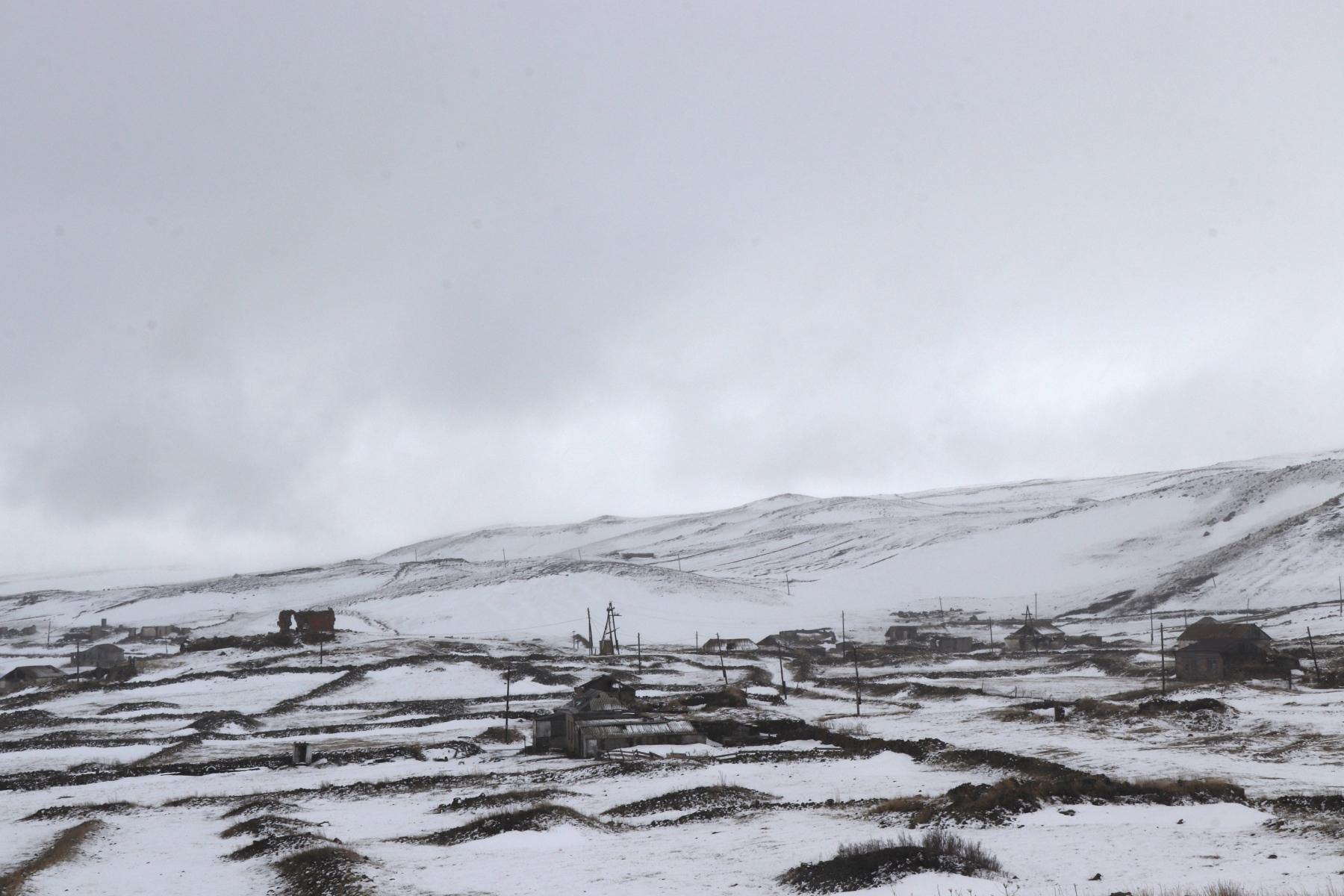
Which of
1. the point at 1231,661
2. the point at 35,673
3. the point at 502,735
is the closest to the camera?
the point at 502,735

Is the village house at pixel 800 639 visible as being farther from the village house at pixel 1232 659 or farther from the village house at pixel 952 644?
the village house at pixel 1232 659

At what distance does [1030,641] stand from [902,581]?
51.8 metres

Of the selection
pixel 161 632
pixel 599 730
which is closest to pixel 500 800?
pixel 599 730

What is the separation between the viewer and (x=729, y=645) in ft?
281

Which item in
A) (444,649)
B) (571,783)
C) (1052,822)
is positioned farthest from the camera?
(444,649)

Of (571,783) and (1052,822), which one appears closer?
(1052,822)

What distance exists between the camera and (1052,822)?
1853cm

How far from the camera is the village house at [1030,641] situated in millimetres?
79438

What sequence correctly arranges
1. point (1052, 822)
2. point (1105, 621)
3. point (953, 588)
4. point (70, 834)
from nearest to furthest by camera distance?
1. point (1052, 822)
2. point (70, 834)
3. point (1105, 621)
4. point (953, 588)

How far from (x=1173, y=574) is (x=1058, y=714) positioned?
8383 cm

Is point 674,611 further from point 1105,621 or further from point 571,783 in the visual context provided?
point 571,783

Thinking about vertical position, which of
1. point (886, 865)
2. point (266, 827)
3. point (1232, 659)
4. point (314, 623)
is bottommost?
point (1232, 659)

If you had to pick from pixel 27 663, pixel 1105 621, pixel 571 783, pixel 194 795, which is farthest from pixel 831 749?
pixel 27 663

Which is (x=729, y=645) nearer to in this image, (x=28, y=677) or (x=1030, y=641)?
(x=1030, y=641)
